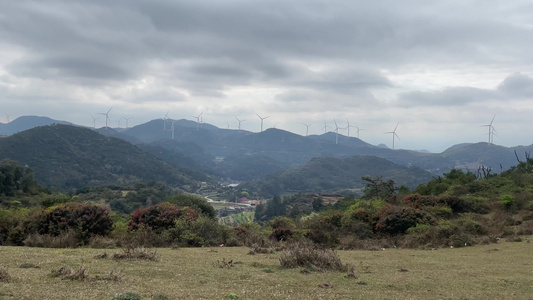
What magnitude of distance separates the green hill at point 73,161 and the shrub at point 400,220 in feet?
412

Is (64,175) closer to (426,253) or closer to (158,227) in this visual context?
(158,227)

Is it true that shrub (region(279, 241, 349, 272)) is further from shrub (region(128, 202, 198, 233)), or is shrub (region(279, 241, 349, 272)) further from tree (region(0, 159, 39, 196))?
tree (region(0, 159, 39, 196))

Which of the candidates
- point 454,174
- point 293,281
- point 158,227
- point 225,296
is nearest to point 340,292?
point 293,281

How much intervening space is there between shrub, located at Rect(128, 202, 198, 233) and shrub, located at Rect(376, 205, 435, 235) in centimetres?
1287

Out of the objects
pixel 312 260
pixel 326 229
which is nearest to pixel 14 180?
pixel 326 229

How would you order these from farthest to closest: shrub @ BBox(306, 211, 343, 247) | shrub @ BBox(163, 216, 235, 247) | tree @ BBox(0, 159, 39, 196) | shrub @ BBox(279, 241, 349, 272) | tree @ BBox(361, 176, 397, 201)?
tree @ BBox(0, 159, 39, 196) → tree @ BBox(361, 176, 397, 201) → shrub @ BBox(306, 211, 343, 247) → shrub @ BBox(163, 216, 235, 247) → shrub @ BBox(279, 241, 349, 272)

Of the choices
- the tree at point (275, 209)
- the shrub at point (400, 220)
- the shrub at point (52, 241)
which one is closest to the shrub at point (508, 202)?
the shrub at point (400, 220)

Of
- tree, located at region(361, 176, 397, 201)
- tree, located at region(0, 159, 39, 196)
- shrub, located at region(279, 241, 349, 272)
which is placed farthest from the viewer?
tree, located at region(0, 159, 39, 196)

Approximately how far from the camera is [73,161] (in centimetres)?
16512

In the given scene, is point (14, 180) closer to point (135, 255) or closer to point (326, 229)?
point (326, 229)

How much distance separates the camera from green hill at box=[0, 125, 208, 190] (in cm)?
14612

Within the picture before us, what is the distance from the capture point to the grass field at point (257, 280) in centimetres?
929

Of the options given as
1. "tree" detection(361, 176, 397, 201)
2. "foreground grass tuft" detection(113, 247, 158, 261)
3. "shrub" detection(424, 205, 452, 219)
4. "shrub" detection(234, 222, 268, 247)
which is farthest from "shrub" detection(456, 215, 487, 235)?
"tree" detection(361, 176, 397, 201)

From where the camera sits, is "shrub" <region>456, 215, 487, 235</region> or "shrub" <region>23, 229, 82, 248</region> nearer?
"shrub" <region>23, 229, 82, 248</region>
